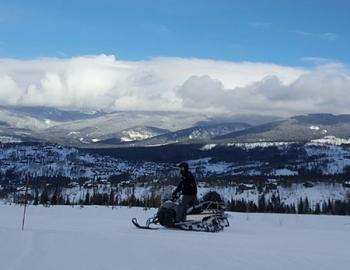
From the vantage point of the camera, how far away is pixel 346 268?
9.48 m

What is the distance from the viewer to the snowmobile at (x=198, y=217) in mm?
17406

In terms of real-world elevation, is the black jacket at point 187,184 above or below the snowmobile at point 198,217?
above

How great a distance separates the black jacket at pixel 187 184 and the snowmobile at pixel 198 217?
1.60ft

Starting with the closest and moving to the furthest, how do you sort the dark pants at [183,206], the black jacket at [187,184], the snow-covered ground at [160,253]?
the snow-covered ground at [160,253]
the black jacket at [187,184]
the dark pants at [183,206]

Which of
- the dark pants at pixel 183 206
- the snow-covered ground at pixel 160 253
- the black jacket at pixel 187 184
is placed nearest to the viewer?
the snow-covered ground at pixel 160 253

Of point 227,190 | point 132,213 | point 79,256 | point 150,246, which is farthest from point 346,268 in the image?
point 227,190

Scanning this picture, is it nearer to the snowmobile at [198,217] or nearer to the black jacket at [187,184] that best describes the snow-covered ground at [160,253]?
the snowmobile at [198,217]

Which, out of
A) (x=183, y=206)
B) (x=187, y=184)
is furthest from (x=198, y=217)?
(x=187, y=184)

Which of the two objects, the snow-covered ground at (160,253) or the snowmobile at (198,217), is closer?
the snow-covered ground at (160,253)

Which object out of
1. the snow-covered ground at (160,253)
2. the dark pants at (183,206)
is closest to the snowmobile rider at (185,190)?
the dark pants at (183,206)

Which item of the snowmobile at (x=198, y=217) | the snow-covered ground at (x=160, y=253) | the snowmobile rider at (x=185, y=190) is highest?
the snowmobile rider at (x=185, y=190)

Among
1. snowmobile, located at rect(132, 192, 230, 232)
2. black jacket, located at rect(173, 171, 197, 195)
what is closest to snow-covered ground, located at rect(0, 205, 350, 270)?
snowmobile, located at rect(132, 192, 230, 232)

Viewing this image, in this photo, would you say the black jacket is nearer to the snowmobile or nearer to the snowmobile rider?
the snowmobile rider

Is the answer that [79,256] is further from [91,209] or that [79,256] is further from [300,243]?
[91,209]
